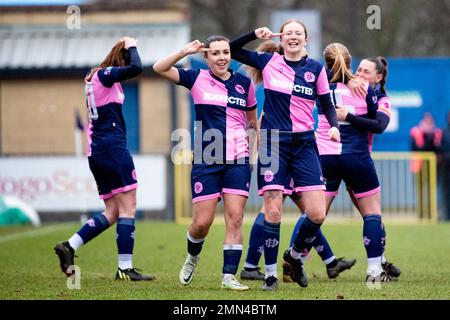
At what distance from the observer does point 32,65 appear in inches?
987

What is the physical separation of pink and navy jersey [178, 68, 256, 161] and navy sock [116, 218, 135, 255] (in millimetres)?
1444

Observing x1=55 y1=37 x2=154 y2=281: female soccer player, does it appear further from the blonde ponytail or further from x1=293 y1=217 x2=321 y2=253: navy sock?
the blonde ponytail

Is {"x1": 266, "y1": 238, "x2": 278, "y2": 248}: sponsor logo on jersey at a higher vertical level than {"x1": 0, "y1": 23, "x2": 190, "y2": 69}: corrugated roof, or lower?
lower

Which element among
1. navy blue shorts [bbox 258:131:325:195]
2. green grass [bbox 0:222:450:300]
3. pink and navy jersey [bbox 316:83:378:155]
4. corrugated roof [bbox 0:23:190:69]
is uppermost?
corrugated roof [bbox 0:23:190:69]

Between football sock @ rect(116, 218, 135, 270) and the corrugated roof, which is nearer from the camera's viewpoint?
football sock @ rect(116, 218, 135, 270)

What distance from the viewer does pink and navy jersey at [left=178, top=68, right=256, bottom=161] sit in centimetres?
933

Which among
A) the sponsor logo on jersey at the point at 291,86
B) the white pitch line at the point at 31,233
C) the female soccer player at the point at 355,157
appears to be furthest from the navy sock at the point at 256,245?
the white pitch line at the point at 31,233

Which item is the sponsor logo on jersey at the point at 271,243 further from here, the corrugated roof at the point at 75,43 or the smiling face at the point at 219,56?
the corrugated roof at the point at 75,43

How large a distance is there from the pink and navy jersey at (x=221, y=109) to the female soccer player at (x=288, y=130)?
0.70ft

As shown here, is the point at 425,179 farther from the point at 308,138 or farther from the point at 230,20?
the point at 230,20

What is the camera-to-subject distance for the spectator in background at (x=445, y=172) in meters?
20.5

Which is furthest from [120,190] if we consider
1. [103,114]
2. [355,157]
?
[355,157]

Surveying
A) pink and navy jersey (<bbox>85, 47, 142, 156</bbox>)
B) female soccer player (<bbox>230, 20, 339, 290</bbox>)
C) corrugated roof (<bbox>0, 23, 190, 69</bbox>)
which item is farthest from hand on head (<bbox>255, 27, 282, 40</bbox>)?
corrugated roof (<bbox>0, 23, 190, 69</bbox>)

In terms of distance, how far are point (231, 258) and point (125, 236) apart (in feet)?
5.13
